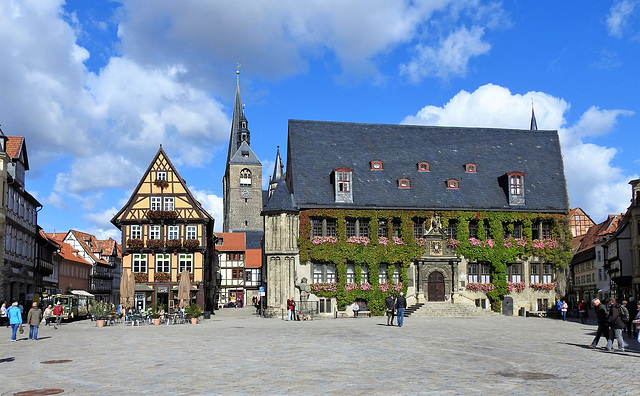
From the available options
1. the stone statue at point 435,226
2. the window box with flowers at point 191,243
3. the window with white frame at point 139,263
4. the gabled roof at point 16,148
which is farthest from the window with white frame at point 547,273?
the gabled roof at point 16,148

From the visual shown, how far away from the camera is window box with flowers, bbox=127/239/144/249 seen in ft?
192

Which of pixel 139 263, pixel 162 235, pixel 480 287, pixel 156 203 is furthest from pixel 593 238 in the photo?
pixel 139 263

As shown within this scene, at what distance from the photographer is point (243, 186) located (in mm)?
131125

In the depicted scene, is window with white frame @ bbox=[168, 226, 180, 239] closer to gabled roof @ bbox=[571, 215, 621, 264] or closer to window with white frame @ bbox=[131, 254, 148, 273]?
window with white frame @ bbox=[131, 254, 148, 273]

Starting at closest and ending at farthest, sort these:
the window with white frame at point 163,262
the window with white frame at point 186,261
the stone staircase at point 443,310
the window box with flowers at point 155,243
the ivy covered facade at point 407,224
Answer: the stone staircase at point 443,310, the ivy covered facade at point 407,224, the window box with flowers at point 155,243, the window with white frame at point 163,262, the window with white frame at point 186,261

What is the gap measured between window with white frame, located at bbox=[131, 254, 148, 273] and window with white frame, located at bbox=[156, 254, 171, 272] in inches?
38.6

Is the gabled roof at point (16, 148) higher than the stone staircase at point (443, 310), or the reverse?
the gabled roof at point (16, 148)

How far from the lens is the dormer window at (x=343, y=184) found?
53.5m

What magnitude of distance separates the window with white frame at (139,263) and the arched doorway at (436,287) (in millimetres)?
23156

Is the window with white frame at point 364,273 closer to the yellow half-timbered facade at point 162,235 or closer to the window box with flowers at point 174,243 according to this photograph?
the yellow half-timbered facade at point 162,235

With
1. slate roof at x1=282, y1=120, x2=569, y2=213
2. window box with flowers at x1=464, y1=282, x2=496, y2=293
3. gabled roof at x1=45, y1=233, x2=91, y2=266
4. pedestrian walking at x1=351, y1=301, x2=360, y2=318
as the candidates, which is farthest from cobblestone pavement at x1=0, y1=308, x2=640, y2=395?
gabled roof at x1=45, y1=233, x2=91, y2=266

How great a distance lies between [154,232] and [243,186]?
71.5 meters

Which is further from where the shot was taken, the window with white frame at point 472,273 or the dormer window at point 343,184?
the window with white frame at point 472,273

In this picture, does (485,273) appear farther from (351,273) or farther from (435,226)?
(351,273)
